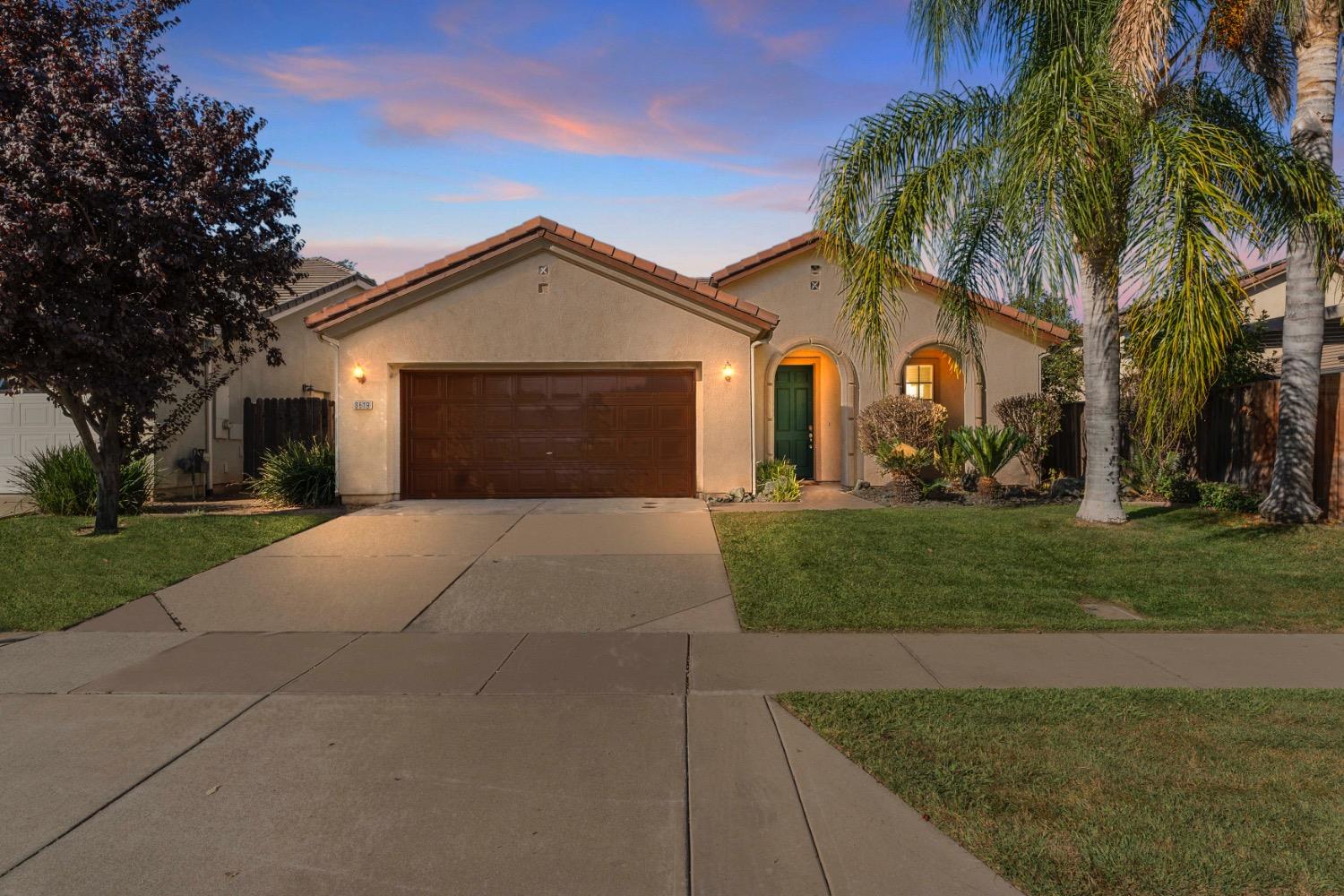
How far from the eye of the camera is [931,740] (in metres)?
4.61

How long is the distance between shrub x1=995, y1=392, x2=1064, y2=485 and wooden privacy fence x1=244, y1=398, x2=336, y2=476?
1281 cm

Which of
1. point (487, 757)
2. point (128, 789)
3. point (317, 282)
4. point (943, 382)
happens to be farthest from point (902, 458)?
point (317, 282)

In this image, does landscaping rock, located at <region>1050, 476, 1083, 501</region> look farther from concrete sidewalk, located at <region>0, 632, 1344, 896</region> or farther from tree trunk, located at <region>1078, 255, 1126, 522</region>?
Answer: concrete sidewalk, located at <region>0, 632, 1344, 896</region>

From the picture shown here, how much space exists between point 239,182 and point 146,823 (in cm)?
968

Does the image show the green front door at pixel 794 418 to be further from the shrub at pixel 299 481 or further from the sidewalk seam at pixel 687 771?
the sidewalk seam at pixel 687 771

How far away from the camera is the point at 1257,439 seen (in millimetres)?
12602

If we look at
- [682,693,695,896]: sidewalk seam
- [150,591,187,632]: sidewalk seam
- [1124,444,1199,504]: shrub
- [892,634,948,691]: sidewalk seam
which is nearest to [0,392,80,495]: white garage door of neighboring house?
[150,591,187,632]: sidewalk seam

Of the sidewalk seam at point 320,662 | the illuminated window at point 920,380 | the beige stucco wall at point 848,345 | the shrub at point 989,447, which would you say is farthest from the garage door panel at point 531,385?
the sidewalk seam at point 320,662

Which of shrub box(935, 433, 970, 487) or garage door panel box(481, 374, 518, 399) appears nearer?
shrub box(935, 433, 970, 487)

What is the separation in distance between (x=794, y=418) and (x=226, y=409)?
11.0 m

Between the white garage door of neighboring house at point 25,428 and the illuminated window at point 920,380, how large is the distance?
15.5 metres

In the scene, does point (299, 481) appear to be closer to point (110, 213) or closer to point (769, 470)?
point (110, 213)

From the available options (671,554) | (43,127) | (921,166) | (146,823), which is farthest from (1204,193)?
(43,127)

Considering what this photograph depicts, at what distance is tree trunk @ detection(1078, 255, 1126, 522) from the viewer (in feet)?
36.6
